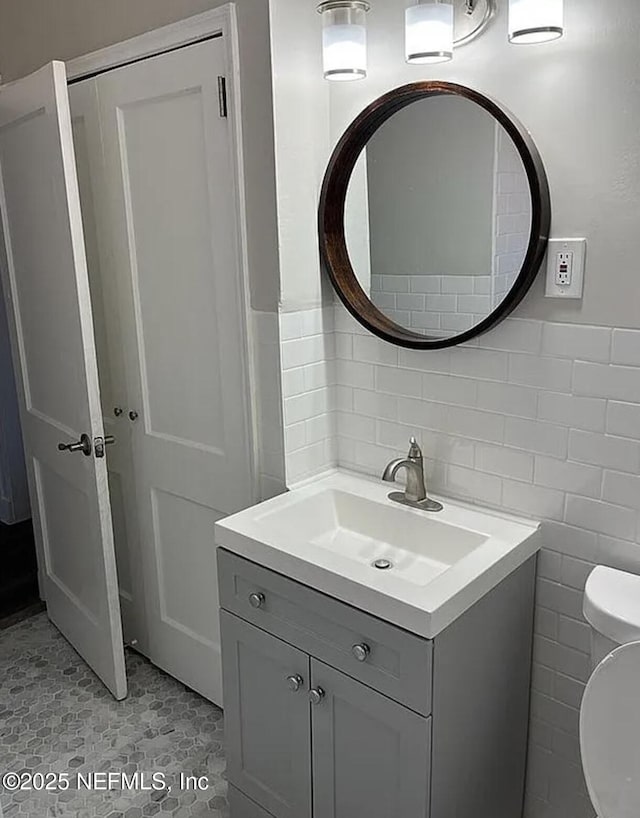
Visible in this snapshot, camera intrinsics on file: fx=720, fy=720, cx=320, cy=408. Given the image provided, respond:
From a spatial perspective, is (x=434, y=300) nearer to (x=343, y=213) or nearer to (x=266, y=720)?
(x=343, y=213)

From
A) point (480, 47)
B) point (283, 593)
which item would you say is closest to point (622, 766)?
point (283, 593)

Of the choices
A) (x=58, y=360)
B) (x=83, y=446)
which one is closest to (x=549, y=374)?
(x=83, y=446)

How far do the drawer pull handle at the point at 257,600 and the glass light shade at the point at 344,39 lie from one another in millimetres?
1179

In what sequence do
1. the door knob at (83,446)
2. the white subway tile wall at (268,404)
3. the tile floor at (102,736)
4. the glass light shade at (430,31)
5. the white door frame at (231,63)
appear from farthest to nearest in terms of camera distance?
the door knob at (83,446) → the tile floor at (102,736) → the white subway tile wall at (268,404) → the white door frame at (231,63) → the glass light shade at (430,31)

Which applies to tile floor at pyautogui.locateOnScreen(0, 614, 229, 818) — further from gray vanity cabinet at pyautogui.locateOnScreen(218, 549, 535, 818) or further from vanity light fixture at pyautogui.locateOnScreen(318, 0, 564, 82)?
vanity light fixture at pyautogui.locateOnScreen(318, 0, 564, 82)

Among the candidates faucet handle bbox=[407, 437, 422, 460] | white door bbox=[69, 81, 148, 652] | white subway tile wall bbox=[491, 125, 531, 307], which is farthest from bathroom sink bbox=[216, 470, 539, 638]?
white door bbox=[69, 81, 148, 652]

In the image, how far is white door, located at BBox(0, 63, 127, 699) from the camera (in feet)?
6.52

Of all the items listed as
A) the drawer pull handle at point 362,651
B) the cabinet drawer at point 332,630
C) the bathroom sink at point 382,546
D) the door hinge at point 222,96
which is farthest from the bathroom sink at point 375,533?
the door hinge at point 222,96

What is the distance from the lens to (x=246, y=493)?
1997 millimetres

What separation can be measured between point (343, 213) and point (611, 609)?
110 cm

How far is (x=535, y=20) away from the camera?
1.32 metres

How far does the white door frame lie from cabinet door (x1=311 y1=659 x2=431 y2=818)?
2.09ft

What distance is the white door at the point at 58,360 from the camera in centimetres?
199

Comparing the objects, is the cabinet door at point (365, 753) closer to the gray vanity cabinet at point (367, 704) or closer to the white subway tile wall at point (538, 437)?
the gray vanity cabinet at point (367, 704)
